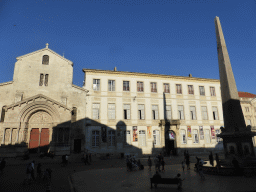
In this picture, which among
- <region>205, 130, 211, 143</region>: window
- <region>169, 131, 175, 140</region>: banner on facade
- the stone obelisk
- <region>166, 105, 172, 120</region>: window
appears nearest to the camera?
the stone obelisk

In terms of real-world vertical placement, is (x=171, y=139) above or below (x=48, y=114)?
below

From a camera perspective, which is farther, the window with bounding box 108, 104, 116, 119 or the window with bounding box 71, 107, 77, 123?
the window with bounding box 108, 104, 116, 119

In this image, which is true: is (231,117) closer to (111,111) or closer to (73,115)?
(111,111)

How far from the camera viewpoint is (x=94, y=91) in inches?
1019

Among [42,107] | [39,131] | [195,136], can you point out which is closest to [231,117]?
[195,136]

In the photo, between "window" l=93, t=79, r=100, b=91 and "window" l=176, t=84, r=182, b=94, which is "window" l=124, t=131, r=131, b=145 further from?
"window" l=176, t=84, r=182, b=94

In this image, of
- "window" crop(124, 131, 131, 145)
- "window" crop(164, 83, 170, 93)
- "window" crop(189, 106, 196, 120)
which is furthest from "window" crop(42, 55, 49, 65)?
"window" crop(189, 106, 196, 120)

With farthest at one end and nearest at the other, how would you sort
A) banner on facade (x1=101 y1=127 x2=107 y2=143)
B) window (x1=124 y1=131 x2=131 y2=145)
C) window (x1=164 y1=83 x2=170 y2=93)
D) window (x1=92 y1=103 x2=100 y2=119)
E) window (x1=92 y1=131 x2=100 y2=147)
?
window (x1=164 y1=83 x2=170 y2=93), window (x1=124 y1=131 x2=131 y2=145), window (x1=92 y1=103 x2=100 y2=119), banner on facade (x1=101 y1=127 x2=107 y2=143), window (x1=92 y1=131 x2=100 y2=147)

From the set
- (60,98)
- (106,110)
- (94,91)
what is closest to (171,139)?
(106,110)

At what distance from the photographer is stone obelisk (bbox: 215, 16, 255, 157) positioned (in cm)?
1043

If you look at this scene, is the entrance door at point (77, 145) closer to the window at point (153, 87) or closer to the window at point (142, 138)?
the window at point (142, 138)

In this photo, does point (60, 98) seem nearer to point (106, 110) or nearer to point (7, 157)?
point (106, 110)

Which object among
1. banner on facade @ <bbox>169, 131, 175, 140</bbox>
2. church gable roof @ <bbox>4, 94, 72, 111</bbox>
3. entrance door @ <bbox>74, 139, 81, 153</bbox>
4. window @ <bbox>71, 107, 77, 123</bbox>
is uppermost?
church gable roof @ <bbox>4, 94, 72, 111</bbox>

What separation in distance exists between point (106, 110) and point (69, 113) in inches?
213
